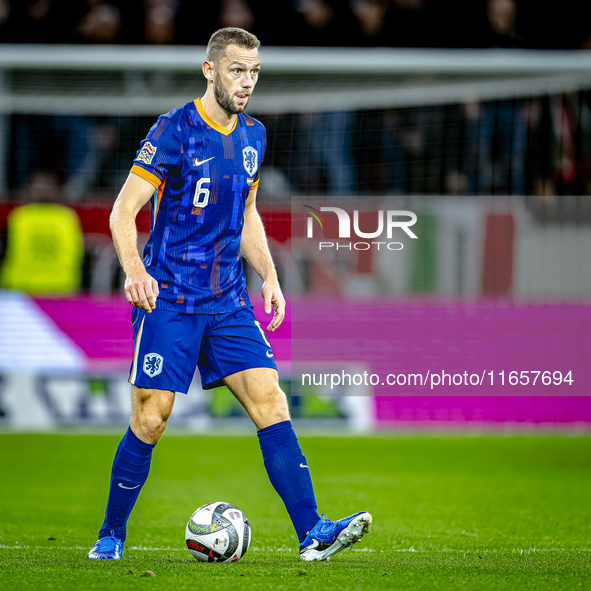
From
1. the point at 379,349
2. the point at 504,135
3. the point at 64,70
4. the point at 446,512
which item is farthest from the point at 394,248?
the point at 446,512

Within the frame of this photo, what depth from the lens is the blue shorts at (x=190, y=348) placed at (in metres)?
3.63

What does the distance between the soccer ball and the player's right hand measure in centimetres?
90

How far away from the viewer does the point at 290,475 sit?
3676mm

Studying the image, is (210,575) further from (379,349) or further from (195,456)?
(379,349)

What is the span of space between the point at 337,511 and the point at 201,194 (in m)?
2.31

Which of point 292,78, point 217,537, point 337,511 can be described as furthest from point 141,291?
point 292,78

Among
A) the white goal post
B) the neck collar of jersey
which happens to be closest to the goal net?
the white goal post

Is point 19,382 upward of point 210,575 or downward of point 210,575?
downward

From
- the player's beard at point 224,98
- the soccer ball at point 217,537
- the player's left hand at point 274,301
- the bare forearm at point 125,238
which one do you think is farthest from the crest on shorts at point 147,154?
the soccer ball at point 217,537

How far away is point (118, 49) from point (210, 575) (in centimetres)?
690

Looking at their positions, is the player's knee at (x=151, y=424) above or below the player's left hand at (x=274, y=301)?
below

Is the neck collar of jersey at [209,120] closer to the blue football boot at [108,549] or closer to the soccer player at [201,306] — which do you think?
the soccer player at [201,306]

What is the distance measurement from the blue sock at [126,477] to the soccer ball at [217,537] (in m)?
0.27

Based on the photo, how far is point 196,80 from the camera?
10.0 m
